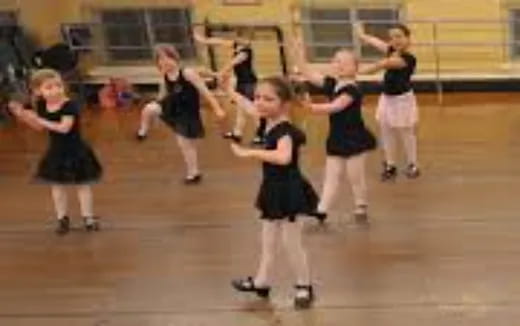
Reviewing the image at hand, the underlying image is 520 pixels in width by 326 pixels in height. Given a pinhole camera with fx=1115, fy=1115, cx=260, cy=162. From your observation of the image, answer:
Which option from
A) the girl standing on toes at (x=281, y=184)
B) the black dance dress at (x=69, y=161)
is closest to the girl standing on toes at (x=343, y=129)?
the girl standing on toes at (x=281, y=184)

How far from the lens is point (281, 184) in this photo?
614cm

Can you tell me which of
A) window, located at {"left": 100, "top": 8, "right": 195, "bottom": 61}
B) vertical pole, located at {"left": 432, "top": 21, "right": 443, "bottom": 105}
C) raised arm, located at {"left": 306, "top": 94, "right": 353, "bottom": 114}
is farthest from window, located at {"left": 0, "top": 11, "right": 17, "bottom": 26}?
raised arm, located at {"left": 306, "top": 94, "right": 353, "bottom": 114}

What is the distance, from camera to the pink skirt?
8352 mm

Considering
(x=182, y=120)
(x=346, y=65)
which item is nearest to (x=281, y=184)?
(x=346, y=65)

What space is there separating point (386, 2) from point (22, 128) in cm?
384

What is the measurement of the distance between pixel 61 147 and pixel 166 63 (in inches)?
47.9

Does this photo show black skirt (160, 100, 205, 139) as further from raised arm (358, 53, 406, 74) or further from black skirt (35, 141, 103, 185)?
raised arm (358, 53, 406, 74)

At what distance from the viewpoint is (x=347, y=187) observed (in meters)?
8.39

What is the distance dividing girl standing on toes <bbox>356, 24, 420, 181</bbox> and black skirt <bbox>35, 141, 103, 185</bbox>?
212cm

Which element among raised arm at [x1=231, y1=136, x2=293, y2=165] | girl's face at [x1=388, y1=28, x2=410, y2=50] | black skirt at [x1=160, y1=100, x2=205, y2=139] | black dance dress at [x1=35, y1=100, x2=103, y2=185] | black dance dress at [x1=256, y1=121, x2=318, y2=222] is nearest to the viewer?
raised arm at [x1=231, y1=136, x2=293, y2=165]

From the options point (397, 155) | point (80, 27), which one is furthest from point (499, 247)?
point (80, 27)

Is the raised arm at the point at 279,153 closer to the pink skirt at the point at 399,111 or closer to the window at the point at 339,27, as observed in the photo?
the pink skirt at the point at 399,111

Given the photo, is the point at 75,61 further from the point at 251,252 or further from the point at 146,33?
the point at 251,252

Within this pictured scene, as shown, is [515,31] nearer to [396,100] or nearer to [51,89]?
[396,100]
